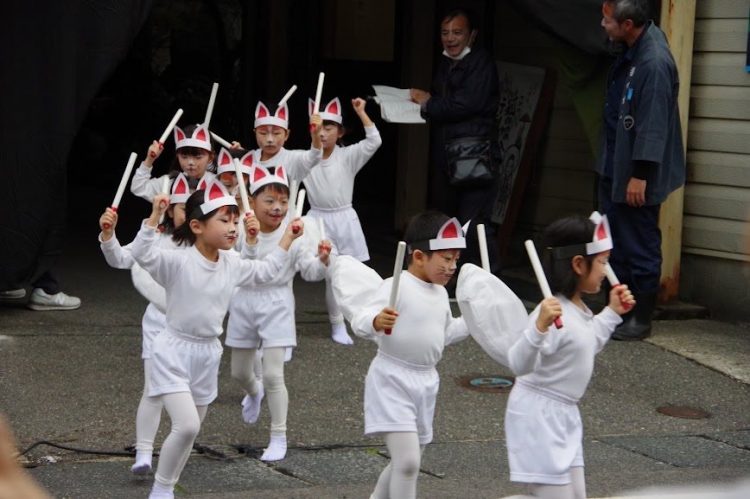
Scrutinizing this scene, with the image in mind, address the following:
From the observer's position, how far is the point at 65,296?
879 centimetres

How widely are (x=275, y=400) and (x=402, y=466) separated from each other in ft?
4.52

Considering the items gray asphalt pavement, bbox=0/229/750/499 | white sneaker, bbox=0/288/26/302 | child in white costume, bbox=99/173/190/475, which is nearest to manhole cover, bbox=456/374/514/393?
gray asphalt pavement, bbox=0/229/750/499

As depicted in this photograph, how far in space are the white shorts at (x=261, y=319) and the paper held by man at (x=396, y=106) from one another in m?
3.00

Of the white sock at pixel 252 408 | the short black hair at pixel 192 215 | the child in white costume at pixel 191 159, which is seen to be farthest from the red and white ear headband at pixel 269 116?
the short black hair at pixel 192 215

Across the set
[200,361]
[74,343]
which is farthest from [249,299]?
[74,343]

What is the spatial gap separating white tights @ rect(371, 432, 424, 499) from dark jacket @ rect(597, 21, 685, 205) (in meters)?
3.74

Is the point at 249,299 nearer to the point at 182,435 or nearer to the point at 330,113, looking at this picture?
the point at 182,435

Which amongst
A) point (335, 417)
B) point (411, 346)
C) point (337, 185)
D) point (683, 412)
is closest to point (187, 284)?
point (411, 346)

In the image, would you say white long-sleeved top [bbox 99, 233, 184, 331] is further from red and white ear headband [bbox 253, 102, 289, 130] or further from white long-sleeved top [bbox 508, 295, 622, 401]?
white long-sleeved top [bbox 508, 295, 622, 401]

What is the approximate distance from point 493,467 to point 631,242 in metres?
2.88

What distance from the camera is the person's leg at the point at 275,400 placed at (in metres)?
5.95

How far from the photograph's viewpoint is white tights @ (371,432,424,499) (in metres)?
4.77

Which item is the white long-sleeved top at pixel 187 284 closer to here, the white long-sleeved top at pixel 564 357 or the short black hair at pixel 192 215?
the short black hair at pixel 192 215

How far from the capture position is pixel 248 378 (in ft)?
20.6
